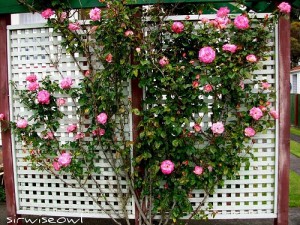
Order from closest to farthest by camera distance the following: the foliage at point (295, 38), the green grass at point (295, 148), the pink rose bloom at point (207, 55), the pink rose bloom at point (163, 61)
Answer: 1. the pink rose bloom at point (207, 55)
2. the pink rose bloom at point (163, 61)
3. the green grass at point (295, 148)
4. the foliage at point (295, 38)

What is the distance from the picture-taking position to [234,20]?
10.2 ft

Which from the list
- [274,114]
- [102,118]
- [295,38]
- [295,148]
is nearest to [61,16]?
[102,118]

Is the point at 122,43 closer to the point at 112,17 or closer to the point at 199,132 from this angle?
the point at 112,17

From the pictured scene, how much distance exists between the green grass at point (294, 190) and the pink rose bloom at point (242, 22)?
2.55 metres

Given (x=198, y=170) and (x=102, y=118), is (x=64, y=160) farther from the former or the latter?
(x=198, y=170)

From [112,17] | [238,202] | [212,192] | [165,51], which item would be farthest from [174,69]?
[238,202]

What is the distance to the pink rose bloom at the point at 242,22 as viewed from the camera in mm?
3018

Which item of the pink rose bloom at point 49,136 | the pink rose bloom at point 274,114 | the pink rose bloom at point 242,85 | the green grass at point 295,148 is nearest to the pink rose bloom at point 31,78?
the pink rose bloom at point 49,136

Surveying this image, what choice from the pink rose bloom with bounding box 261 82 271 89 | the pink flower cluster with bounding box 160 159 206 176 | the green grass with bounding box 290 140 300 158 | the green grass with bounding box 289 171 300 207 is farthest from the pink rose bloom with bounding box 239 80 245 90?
the green grass with bounding box 290 140 300 158

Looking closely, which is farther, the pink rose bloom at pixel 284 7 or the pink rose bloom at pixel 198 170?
the pink rose bloom at pixel 198 170

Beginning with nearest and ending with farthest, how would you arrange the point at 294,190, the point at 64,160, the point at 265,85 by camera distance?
1. the point at 265,85
2. the point at 64,160
3. the point at 294,190

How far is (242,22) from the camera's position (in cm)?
302

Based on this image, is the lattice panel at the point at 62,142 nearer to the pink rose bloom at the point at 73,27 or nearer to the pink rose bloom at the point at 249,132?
the pink rose bloom at the point at 73,27

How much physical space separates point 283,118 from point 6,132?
9.28 ft
